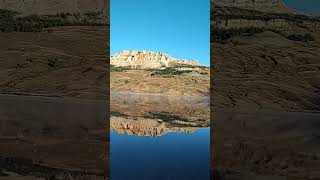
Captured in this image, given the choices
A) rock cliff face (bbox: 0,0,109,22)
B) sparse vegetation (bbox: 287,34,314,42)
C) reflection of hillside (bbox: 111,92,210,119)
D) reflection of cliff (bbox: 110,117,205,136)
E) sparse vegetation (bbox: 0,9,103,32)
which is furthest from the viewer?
reflection of hillside (bbox: 111,92,210,119)

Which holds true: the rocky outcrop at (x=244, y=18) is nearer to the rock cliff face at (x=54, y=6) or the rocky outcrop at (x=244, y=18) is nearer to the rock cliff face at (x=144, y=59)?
the rock cliff face at (x=54, y=6)

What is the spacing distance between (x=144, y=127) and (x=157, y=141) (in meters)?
3.19

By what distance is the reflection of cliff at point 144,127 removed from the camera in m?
14.6

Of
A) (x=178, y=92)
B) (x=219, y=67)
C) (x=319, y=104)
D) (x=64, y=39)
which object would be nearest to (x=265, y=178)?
(x=319, y=104)

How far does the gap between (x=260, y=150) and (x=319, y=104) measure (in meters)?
2.03

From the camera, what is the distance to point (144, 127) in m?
15.4

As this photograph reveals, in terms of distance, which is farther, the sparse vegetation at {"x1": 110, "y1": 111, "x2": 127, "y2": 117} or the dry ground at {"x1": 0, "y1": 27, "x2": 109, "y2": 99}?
the sparse vegetation at {"x1": 110, "y1": 111, "x2": 127, "y2": 117}

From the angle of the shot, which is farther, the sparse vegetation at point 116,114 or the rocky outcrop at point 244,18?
the sparse vegetation at point 116,114

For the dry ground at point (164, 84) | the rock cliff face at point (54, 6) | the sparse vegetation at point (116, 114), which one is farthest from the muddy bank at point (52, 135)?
the dry ground at point (164, 84)

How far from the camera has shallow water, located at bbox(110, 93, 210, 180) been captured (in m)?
8.37

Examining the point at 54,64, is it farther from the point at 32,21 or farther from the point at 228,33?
the point at 228,33

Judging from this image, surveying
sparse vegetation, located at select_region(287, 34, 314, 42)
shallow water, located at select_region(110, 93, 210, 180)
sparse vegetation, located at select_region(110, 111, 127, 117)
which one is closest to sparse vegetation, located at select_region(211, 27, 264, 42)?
sparse vegetation, located at select_region(287, 34, 314, 42)

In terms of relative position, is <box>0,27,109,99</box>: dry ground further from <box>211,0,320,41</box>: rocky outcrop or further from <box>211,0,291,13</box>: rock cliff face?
<box>211,0,291,13</box>: rock cliff face

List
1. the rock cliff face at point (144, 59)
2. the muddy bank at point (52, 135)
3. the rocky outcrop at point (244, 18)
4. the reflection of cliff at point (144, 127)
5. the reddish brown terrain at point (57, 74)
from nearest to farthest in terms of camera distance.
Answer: the muddy bank at point (52, 135) < the reddish brown terrain at point (57, 74) < the rocky outcrop at point (244, 18) < the reflection of cliff at point (144, 127) < the rock cliff face at point (144, 59)
